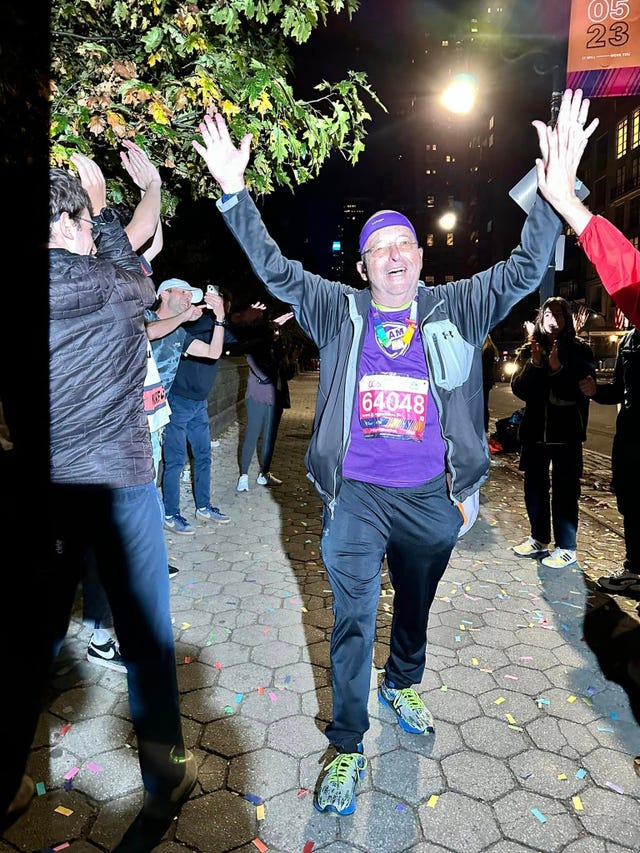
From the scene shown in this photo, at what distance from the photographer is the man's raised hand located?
2.48 m

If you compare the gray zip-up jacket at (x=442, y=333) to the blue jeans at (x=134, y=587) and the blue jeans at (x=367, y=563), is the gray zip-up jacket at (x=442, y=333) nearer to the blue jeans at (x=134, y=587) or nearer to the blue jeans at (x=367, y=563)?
the blue jeans at (x=367, y=563)

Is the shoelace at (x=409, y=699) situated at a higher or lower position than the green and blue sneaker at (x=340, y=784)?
higher

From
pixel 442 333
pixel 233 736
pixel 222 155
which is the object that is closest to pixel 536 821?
pixel 233 736

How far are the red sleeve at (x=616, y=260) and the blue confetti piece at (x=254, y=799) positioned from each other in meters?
2.84

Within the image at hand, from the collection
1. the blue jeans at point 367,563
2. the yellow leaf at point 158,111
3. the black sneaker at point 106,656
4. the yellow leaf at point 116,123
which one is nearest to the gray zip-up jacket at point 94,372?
the blue jeans at point 367,563

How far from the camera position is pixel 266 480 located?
832cm

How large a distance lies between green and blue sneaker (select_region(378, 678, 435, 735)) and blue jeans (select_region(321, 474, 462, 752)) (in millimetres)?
460

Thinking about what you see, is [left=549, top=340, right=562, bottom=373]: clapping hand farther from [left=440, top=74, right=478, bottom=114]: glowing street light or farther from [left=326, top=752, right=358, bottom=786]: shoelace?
[left=440, top=74, right=478, bottom=114]: glowing street light

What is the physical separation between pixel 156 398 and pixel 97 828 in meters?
2.13

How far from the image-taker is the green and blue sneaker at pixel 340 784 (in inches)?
93.4

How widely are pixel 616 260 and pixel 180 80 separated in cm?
376

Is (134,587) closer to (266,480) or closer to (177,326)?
(177,326)

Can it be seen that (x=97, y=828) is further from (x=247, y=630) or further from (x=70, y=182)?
(x=70, y=182)

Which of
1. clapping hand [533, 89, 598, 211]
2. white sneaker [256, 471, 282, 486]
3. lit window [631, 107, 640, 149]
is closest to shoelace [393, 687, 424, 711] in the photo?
clapping hand [533, 89, 598, 211]
